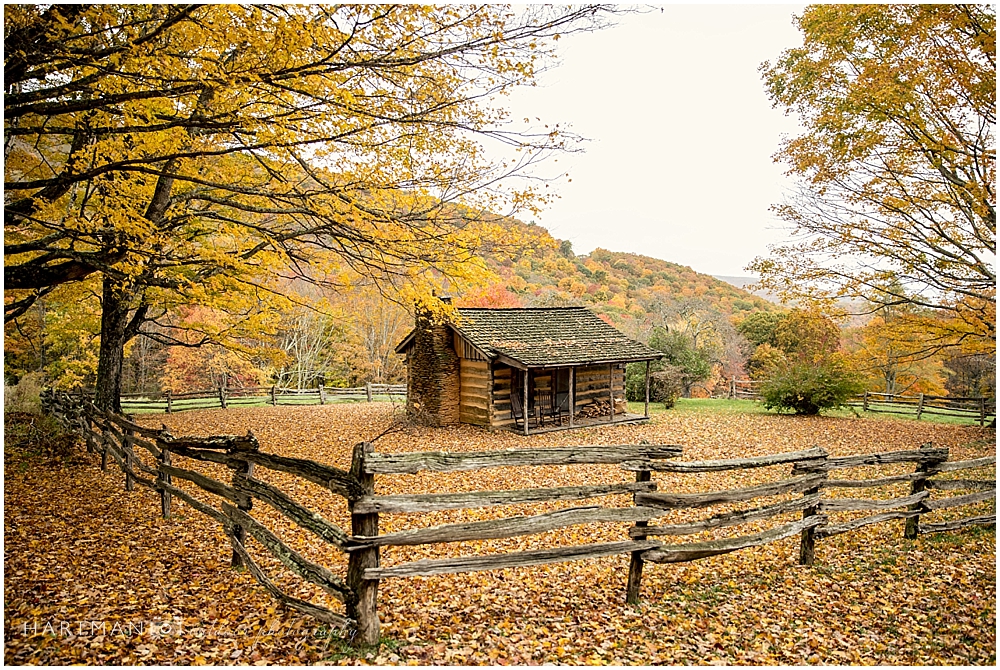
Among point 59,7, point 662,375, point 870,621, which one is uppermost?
point 59,7

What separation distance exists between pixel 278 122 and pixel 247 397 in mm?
26412

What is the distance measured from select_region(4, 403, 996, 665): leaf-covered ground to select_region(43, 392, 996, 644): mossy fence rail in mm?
348

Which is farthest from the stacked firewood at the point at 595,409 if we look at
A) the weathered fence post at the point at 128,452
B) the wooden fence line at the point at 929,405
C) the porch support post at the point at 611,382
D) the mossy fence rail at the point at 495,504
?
the weathered fence post at the point at 128,452

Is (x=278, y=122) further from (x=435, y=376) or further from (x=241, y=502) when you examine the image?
(x=435, y=376)

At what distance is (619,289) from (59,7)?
41261 millimetres

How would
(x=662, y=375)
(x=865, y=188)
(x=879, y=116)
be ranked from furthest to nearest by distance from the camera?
(x=662, y=375)
(x=865, y=188)
(x=879, y=116)

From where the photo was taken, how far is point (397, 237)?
7.43m

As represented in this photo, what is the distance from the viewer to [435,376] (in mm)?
18812

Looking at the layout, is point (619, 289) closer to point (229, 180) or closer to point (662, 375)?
point (662, 375)

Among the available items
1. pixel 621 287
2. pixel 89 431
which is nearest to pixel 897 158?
pixel 89 431

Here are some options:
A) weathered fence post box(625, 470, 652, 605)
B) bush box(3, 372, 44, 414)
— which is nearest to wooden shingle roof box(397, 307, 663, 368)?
weathered fence post box(625, 470, 652, 605)

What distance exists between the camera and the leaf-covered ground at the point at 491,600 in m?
4.52

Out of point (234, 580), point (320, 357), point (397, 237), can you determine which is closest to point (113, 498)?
point (234, 580)

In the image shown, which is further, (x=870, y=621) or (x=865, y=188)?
(x=865, y=188)
